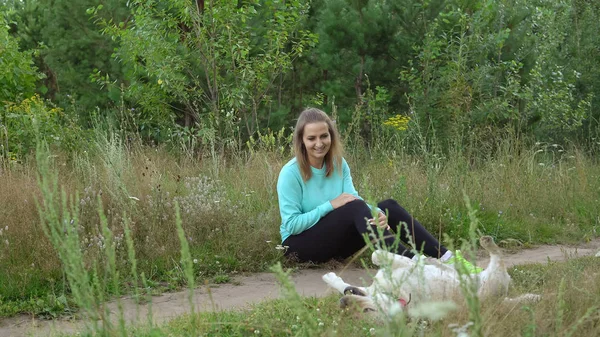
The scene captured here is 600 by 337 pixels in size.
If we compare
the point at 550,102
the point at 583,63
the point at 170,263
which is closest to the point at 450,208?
the point at 170,263

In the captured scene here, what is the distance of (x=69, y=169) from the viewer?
867 cm

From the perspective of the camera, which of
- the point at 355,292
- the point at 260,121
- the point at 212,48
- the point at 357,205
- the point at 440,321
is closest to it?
the point at 440,321

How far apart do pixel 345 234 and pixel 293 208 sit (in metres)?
0.44

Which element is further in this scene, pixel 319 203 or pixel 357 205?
pixel 319 203

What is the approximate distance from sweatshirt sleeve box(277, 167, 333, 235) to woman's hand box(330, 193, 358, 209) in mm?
56

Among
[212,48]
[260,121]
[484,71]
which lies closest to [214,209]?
[212,48]

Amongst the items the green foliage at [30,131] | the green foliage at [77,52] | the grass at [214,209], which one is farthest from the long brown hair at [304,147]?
the green foliage at [77,52]

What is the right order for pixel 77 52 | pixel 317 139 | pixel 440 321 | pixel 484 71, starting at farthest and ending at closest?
pixel 77 52
pixel 484 71
pixel 317 139
pixel 440 321

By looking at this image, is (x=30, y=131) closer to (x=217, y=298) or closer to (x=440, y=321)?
(x=217, y=298)

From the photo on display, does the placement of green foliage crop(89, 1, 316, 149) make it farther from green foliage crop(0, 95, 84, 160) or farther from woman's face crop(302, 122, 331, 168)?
woman's face crop(302, 122, 331, 168)

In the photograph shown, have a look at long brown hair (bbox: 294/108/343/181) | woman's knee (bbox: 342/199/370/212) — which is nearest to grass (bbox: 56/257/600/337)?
woman's knee (bbox: 342/199/370/212)

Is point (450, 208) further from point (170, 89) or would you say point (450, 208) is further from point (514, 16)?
point (514, 16)

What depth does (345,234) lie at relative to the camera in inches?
230

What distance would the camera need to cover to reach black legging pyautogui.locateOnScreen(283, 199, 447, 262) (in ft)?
18.3
